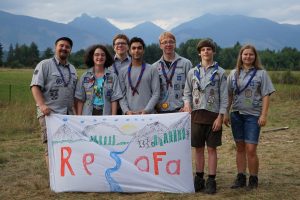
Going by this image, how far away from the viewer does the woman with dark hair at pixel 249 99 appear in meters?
5.57

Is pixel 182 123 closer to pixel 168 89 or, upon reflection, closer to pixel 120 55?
pixel 168 89

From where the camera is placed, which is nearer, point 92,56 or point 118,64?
point 92,56

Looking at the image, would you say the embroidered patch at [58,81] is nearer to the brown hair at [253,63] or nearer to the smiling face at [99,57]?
the smiling face at [99,57]

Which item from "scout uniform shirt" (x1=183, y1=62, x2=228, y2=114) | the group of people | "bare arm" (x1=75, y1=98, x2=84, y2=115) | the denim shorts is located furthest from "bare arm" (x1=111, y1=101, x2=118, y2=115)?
the denim shorts

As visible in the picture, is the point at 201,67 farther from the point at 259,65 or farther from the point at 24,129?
the point at 24,129

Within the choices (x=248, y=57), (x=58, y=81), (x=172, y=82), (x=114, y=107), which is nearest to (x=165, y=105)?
(x=172, y=82)

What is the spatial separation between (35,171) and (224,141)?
478 cm

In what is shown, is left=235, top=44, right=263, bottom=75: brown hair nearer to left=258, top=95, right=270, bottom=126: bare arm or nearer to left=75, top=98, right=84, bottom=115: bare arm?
left=258, top=95, right=270, bottom=126: bare arm

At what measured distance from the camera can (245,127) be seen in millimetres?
5707

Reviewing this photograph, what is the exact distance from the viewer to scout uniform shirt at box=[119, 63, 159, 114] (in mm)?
5527

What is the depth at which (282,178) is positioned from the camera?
21.6 ft

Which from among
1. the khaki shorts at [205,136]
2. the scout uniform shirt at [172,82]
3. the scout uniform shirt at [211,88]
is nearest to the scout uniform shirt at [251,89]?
the scout uniform shirt at [211,88]

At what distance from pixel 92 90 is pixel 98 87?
3.8 inches

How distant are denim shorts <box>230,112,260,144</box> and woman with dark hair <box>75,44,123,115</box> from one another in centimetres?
162
